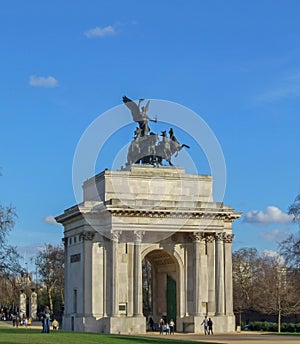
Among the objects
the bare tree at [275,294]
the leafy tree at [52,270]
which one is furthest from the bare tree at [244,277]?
the leafy tree at [52,270]

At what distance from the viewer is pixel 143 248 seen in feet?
238

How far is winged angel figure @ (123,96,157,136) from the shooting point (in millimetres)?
74938

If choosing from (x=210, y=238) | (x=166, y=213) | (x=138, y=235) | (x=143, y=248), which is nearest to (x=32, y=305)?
(x=143, y=248)

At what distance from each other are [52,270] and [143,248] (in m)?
55.5

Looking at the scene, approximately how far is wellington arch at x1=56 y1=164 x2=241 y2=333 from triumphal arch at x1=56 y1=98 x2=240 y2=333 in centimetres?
8

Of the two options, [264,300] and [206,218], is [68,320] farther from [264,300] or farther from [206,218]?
[264,300]

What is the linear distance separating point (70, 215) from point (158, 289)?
10.8 meters

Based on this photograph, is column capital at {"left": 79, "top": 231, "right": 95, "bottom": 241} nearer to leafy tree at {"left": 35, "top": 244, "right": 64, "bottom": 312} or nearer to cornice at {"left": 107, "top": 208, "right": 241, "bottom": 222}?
cornice at {"left": 107, "top": 208, "right": 241, "bottom": 222}

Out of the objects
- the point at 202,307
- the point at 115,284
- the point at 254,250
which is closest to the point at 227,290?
the point at 202,307

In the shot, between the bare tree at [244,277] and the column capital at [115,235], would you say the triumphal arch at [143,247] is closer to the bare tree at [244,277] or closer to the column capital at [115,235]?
the column capital at [115,235]

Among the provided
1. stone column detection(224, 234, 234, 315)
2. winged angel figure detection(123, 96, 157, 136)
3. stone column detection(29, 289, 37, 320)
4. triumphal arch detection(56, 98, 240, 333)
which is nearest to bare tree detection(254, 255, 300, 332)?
stone column detection(224, 234, 234, 315)

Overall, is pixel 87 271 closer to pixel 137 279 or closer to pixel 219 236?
pixel 137 279

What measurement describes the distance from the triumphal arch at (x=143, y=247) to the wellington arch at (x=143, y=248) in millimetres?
79

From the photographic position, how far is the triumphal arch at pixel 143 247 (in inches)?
2771
